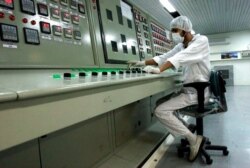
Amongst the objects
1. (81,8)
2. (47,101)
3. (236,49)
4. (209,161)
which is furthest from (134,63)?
(236,49)

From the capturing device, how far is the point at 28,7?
124cm

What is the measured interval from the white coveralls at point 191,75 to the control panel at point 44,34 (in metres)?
0.85

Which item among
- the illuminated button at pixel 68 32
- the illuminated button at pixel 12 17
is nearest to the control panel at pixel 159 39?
the illuminated button at pixel 68 32

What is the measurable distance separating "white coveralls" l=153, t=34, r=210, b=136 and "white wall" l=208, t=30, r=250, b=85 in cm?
821

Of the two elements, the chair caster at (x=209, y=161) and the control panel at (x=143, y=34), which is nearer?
the chair caster at (x=209, y=161)

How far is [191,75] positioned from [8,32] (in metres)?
1.71

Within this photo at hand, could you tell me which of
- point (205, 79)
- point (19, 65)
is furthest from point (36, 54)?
point (205, 79)

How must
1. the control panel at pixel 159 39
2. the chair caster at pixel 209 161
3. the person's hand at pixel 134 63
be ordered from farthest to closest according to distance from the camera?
the control panel at pixel 159 39, the person's hand at pixel 134 63, the chair caster at pixel 209 161

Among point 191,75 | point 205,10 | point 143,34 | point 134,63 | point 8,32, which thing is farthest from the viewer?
point 205,10

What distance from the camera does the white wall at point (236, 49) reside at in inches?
365

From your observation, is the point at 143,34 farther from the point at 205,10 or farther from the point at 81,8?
the point at 205,10

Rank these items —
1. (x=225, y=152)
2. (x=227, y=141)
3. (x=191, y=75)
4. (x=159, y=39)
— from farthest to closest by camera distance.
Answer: (x=159, y=39) → (x=227, y=141) → (x=191, y=75) → (x=225, y=152)

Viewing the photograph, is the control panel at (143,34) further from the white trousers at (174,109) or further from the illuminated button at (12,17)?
the illuminated button at (12,17)

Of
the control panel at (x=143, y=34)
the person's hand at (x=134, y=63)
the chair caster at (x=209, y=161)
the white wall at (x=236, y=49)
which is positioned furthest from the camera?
the white wall at (x=236, y=49)
